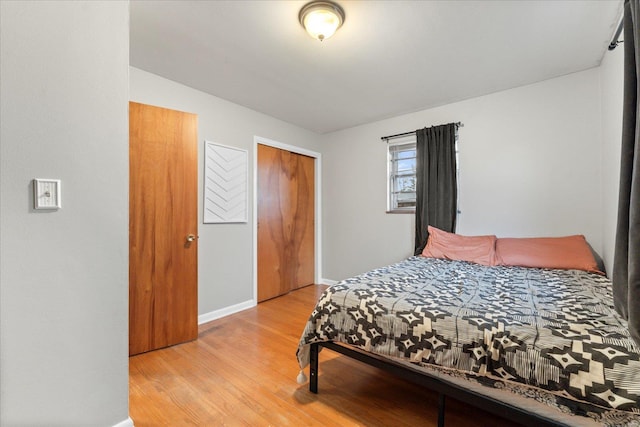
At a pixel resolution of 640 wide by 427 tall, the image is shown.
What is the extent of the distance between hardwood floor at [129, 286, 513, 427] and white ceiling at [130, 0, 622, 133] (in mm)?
2441

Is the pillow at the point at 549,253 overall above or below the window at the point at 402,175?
below

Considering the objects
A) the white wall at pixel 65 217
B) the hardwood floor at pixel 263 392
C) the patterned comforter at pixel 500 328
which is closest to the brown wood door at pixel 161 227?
the hardwood floor at pixel 263 392

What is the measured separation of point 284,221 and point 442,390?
2.87 meters

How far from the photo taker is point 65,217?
112 centimetres

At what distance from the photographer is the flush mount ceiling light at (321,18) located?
5.35 ft

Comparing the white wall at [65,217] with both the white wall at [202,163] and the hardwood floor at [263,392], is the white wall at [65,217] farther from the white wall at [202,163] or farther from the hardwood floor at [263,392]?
the white wall at [202,163]

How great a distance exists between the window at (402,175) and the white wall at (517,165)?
3.8 inches

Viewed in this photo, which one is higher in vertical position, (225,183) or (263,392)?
(225,183)

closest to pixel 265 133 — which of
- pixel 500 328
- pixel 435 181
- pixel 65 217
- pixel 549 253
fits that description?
pixel 435 181

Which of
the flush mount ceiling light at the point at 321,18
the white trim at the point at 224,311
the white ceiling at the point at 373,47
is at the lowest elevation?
the white trim at the point at 224,311

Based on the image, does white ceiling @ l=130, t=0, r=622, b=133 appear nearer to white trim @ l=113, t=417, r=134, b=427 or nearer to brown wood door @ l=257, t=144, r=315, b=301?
brown wood door @ l=257, t=144, r=315, b=301

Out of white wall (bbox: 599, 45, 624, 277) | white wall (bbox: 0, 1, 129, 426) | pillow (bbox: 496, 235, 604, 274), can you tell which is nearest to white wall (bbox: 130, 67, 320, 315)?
white wall (bbox: 0, 1, 129, 426)

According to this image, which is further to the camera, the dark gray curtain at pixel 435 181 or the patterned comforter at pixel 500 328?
the dark gray curtain at pixel 435 181

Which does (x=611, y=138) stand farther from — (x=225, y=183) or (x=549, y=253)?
(x=225, y=183)
